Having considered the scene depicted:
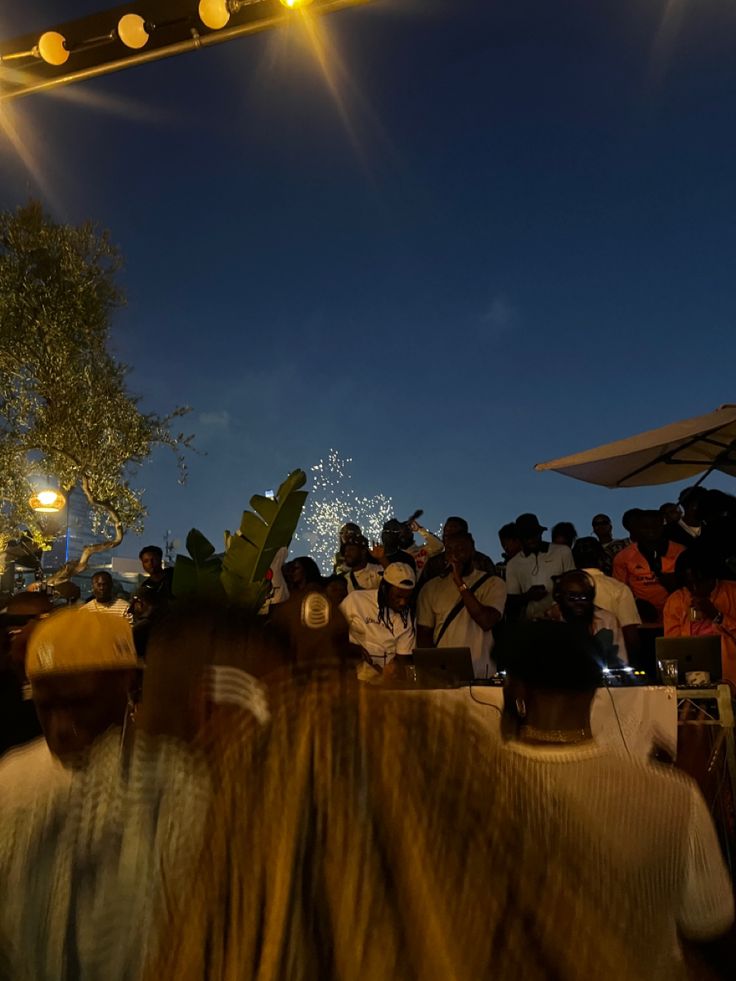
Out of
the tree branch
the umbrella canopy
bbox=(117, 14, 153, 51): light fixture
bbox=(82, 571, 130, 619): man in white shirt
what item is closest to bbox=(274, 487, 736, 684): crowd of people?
the umbrella canopy

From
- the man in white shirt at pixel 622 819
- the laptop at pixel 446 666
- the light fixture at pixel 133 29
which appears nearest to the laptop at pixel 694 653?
the laptop at pixel 446 666

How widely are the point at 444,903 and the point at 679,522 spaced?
23.4ft

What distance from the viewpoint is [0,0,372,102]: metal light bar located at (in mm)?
6785

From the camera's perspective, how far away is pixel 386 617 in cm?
645

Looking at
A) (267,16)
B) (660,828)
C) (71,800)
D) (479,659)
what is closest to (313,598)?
(71,800)

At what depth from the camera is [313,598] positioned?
3.12 meters

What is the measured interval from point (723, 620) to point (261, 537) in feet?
11.9

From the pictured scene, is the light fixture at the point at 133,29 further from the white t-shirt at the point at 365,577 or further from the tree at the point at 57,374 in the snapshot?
the tree at the point at 57,374

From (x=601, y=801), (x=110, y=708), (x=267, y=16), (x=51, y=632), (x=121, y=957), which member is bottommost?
(x=121, y=957)

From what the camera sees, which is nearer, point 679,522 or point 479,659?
point 479,659

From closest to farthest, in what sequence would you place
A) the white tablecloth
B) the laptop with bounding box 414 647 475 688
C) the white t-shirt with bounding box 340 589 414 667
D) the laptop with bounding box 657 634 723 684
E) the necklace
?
the necklace
the white tablecloth
the laptop with bounding box 657 634 723 684
the laptop with bounding box 414 647 475 688
the white t-shirt with bounding box 340 589 414 667

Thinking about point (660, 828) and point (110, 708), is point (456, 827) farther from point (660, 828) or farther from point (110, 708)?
point (110, 708)

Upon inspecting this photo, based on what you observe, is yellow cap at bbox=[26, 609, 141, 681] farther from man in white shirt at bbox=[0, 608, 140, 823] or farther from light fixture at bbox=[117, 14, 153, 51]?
light fixture at bbox=[117, 14, 153, 51]

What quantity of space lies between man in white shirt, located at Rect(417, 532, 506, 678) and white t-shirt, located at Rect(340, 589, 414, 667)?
132 mm
